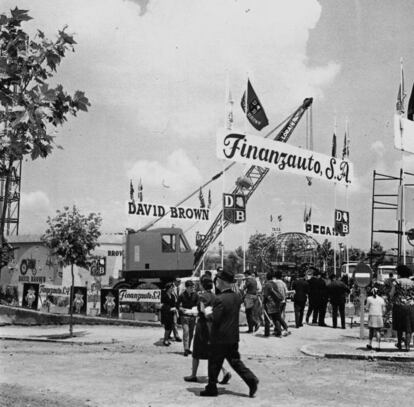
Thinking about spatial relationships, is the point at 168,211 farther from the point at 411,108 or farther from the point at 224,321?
the point at 224,321

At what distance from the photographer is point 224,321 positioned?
8141mm

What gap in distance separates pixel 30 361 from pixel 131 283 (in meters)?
15.6

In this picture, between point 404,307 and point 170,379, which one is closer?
point 170,379

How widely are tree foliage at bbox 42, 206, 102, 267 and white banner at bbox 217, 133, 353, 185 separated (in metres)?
5.69

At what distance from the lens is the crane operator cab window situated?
90.1 feet

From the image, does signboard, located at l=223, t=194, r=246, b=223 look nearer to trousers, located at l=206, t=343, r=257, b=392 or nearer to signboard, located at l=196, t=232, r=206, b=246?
trousers, located at l=206, t=343, r=257, b=392

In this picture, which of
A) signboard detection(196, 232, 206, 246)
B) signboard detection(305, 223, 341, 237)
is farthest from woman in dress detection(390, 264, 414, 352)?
signboard detection(196, 232, 206, 246)

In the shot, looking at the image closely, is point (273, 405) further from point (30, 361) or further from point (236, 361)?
point (30, 361)

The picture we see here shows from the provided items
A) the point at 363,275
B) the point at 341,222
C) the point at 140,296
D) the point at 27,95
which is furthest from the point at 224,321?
the point at 341,222

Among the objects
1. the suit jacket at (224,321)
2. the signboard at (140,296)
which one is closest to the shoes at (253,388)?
the suit jacket at (224,321)

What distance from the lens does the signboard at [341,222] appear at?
28000mm

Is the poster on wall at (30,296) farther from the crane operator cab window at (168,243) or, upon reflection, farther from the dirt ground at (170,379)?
the crane operator cab window at (168,243)

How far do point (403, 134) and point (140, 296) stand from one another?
10.0 metres

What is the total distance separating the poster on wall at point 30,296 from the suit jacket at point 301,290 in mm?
9279
